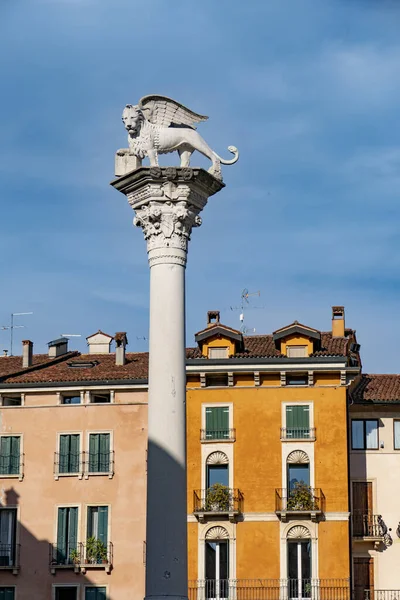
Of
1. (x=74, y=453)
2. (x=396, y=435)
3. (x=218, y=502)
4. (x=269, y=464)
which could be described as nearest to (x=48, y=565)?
(x=74, y=453)

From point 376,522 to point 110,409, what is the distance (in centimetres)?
1235

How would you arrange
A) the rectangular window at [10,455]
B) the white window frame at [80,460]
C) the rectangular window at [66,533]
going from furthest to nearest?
1. the rectangular window at [10,455]
2. the white window frame at [80,460]
3. the rectangular window at [66,533]

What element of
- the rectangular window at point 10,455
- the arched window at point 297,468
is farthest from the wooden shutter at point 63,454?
the arched window at point 297,468

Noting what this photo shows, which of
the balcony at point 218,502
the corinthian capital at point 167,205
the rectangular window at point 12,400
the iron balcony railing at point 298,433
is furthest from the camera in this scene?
the rectangular window at point 12,400

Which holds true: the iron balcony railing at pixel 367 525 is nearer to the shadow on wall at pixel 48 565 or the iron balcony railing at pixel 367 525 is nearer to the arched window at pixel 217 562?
the arched window at pixel 217 562

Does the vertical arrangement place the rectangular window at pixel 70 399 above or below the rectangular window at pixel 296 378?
below

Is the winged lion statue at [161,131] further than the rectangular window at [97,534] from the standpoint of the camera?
No

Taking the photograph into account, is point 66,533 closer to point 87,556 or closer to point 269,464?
point 87,556

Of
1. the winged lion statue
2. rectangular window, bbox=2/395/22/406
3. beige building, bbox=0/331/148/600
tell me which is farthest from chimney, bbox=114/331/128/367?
the winged lion statue

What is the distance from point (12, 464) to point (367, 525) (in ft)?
50.9

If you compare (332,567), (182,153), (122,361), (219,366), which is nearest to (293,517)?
(332,567)

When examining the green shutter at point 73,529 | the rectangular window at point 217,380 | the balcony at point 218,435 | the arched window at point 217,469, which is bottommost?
the green shutter at point 73,529

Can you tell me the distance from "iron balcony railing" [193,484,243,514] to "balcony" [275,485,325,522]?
5.43 ft

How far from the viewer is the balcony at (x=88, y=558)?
6003 centimetres
